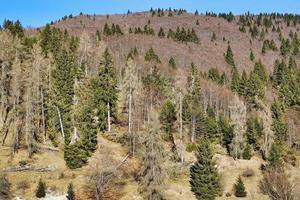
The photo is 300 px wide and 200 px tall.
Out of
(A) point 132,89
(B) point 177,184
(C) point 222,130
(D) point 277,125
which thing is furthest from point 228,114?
(B) point 177,184

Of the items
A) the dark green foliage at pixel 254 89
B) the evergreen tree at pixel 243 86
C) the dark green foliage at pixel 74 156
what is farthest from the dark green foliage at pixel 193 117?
the evergreen tree at pixel 243 86

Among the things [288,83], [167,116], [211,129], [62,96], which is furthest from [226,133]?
[288,83]

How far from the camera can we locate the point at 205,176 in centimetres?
7744

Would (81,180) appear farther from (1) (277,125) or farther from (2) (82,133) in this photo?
(1) (277,125)

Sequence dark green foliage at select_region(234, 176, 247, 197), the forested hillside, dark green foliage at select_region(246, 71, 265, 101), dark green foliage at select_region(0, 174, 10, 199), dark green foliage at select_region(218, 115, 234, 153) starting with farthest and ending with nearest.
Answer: dark green foliage at select_region(246, 71, 265, 101) → dark green foliage at select_region(218, 115, 234, 153) → dark green foliage at select_region(234, 176, 247, 197) → the forested hillside → dark green foliage at select_region(0, 174, 10, 199)

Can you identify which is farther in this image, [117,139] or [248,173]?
[117,139]

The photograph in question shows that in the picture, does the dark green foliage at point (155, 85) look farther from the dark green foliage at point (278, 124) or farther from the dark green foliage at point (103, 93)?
the dark green foliage at point (278, 124)

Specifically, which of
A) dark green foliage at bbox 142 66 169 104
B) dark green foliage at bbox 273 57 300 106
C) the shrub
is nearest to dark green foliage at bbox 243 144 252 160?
the shrub

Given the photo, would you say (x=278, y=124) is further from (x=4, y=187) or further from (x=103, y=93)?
(x=4, y=187)

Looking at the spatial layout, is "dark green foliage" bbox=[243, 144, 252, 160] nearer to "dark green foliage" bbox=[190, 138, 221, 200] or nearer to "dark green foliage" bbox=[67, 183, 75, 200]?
"dark green foliage" bbox=[190, 138, 221, 200]

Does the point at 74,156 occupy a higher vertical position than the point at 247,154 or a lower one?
higher

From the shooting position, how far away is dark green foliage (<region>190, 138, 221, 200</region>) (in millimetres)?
76438

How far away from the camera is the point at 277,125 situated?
112 meters

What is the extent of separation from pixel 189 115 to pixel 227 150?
10231 mm
